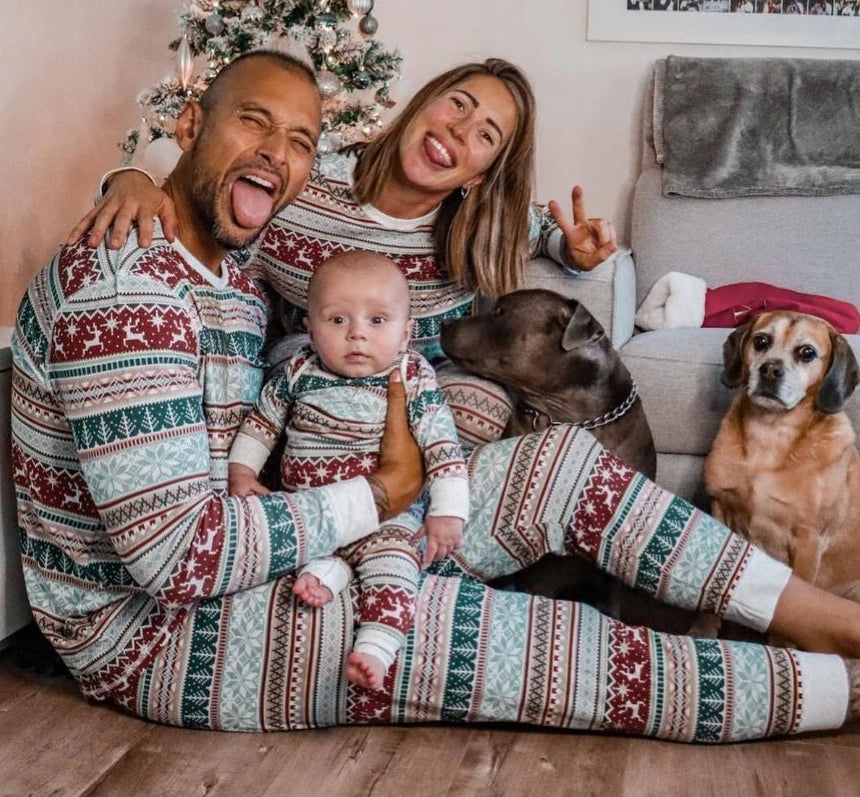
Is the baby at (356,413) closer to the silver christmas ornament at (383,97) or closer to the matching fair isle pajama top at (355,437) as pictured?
the matching fair isle pajama top at (355,437)

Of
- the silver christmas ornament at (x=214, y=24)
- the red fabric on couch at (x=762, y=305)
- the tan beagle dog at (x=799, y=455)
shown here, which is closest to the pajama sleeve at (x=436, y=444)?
the tan beagle dog at (x=799, y=455)

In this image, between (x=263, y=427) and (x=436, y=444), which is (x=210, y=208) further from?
(x=436, y=444)

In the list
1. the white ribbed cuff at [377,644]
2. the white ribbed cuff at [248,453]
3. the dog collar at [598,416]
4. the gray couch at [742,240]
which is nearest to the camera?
the white ribbed cuff at [377,644]

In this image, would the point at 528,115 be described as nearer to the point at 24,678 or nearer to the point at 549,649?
the point at 549,649

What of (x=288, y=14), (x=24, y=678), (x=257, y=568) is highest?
(x=288, y=14)

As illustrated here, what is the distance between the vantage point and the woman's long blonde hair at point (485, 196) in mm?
2270

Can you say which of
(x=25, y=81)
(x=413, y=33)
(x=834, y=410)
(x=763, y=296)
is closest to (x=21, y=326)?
(x=834, y=410)

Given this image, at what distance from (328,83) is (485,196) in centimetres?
121

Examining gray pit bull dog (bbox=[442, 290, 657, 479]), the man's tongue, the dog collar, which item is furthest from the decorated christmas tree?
the man's tongue

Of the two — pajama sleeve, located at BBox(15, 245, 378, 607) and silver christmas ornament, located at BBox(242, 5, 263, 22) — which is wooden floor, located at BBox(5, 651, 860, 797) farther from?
silver christmas ornament, located at BBox(242, 5, 263, 22)

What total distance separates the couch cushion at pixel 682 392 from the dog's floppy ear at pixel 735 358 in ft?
0.53

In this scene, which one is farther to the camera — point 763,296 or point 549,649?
point 763,296

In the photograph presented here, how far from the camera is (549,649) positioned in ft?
5.70

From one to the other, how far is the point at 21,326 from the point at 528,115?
1.08m
